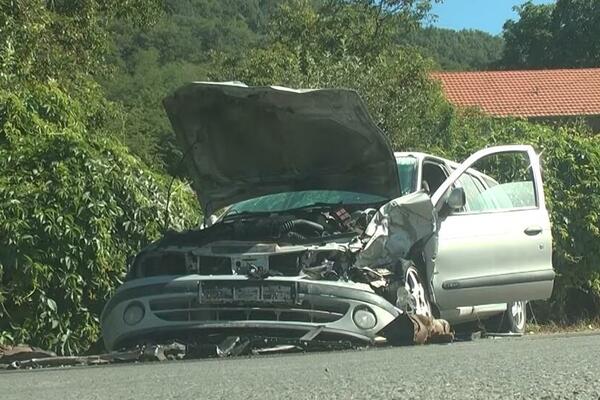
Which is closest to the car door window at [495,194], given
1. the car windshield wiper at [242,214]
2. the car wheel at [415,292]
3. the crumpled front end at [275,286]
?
the car wheel at [415,292]

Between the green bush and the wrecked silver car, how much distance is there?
2.70ft

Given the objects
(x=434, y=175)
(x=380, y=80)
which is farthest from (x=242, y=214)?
(x=380, y=80)

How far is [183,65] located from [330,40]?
24.3m

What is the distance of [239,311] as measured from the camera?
22.8 ft

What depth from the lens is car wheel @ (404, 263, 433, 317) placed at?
23.6 ft

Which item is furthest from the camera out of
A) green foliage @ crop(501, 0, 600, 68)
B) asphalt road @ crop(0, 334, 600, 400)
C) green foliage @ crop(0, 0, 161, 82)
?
green foliage @ crop(501, 0, 600, 68)

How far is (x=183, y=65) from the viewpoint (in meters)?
48.5

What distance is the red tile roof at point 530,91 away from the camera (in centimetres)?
3656

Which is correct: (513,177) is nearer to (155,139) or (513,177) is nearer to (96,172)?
(96,172)

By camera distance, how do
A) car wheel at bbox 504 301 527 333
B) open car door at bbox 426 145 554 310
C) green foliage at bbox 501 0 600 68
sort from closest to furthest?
open car door at bbox 426 145 554 310 → car wheel at bbox 504 301 527 333 → green foliage at bbox 501 0 600 68

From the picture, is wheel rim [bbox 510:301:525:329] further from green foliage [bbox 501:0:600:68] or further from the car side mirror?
green foliage [bbox 501:0:600:68]

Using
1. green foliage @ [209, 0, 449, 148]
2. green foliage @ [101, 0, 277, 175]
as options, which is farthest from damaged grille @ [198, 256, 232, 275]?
green foliage @ [101, 0, 277, 175]

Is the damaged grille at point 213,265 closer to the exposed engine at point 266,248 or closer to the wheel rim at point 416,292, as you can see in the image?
the exposed engine at point 266,248

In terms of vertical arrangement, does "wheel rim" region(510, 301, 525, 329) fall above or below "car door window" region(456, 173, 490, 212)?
below
